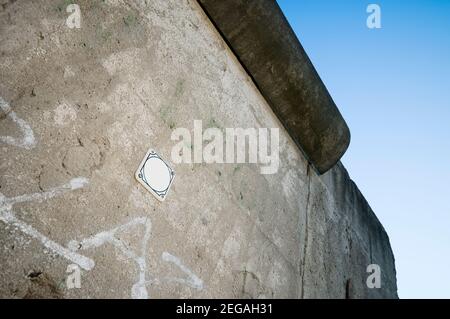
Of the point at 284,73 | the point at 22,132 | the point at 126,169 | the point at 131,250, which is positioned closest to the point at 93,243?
the point at 131,250

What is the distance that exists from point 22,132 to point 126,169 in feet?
1.41

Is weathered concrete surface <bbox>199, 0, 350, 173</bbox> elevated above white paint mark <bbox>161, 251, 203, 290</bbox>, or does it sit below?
above

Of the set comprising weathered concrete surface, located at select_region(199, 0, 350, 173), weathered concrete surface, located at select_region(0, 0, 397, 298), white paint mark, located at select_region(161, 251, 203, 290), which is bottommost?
white paint mark, located at select_region(161, 251, 203, 290)

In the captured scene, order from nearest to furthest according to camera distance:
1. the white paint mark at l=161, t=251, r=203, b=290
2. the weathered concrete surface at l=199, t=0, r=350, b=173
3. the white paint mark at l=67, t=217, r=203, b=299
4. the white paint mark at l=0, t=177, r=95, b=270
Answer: the white paint mark at l=0, t=177, r=95, b=270 → the white paint mark at l=67, t=217, r=203, b=299 → the white paint mark at l=161, t=251, r=203, b=290 → the weathered concrete surface at l=199, t=0, r=350, b=173

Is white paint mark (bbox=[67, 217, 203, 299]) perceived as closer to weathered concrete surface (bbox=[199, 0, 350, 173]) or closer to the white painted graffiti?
the white painted graffiti

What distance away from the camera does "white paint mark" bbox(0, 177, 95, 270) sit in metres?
1.04

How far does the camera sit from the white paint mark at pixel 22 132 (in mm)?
1105

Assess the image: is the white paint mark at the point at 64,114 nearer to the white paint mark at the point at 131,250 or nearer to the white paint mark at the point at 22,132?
the white paint mark at the point at 22,132

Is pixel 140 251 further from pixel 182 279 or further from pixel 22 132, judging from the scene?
pixel 22 132

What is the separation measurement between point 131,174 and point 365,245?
3.09m

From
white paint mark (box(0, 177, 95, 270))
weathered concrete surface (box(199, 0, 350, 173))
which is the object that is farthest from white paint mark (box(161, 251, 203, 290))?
weathered concrete surface (box(199, 0, 350, 173))

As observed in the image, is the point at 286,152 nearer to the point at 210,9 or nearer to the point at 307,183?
the point at 307,183

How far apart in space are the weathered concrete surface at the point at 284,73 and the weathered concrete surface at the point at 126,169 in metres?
0.10
